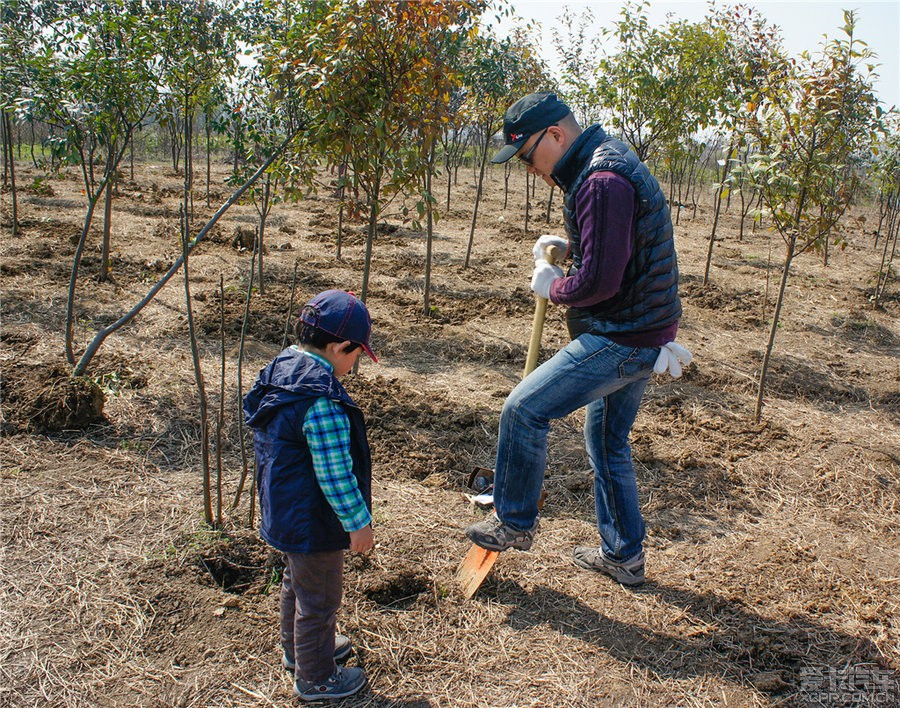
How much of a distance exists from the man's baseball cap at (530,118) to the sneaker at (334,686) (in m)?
1.85

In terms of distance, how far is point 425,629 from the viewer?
2662 millimetres

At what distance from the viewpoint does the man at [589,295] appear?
7.68 feet

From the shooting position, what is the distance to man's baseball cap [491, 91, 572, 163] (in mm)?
2457

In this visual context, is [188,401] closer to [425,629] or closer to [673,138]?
[425,629]

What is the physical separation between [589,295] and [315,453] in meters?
1.11

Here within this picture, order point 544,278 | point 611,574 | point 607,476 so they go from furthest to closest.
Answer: point 611,574, point 607,476, point 544,278

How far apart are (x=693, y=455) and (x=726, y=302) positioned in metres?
4.64

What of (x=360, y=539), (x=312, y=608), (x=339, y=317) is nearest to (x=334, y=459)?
(x=360, y=539)

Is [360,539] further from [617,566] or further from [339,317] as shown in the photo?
[617,566]

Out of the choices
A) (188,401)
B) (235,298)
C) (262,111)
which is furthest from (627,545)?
(262,111)

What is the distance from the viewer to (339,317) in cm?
196

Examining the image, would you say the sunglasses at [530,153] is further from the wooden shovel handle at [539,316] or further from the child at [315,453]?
the child at [315,453]

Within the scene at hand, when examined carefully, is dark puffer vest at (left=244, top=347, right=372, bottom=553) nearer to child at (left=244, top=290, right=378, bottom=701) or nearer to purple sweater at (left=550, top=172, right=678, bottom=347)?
child at (left=244, top=290, right=378, bottom=701)

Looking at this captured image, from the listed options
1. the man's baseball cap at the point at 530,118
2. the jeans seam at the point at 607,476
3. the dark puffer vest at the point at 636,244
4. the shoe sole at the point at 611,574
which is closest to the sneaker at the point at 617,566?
the shoe sole at the point at 611,574
